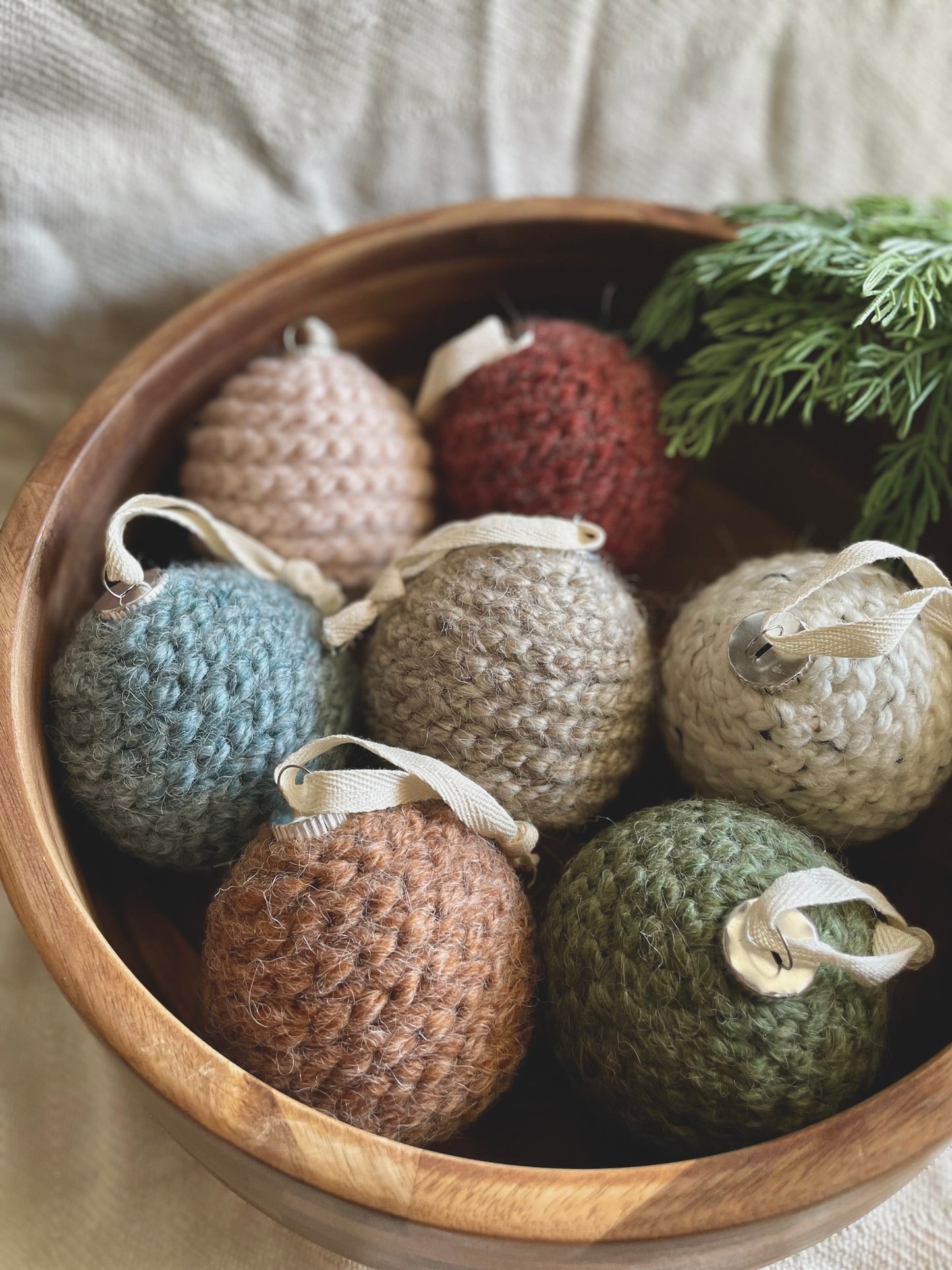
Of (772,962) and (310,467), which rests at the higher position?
(310,467)

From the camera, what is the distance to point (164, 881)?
704 millimetres

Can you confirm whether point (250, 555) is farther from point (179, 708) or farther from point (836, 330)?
point (836, 330)

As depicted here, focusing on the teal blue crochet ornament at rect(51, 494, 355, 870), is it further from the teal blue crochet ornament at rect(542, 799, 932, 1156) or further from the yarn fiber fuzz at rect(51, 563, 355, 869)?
the teal blue crochet ornament at rect(542, 799, 932, 1156)

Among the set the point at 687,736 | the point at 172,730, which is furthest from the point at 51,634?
the point at 687,736

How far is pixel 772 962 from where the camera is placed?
502mm

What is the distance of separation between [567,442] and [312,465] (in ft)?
0.60

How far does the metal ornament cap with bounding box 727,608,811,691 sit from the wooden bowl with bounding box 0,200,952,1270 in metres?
0.16

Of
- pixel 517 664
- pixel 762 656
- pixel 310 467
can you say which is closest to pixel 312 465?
pixel 310 467

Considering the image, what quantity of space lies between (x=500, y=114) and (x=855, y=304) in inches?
14.0

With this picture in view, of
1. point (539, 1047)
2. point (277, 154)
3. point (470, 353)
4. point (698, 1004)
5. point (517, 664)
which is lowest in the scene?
point (539, 1047)

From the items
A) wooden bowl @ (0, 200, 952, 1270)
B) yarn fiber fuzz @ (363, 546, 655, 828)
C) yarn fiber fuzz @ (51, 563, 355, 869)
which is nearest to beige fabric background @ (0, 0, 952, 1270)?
wooden bowl @ (0, 200, 952, 1270)

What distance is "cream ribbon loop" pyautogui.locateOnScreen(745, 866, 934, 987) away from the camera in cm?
50

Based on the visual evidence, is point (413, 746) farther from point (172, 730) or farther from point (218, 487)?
point (218, 487)

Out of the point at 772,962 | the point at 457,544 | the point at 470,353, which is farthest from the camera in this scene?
the point at 470,353
